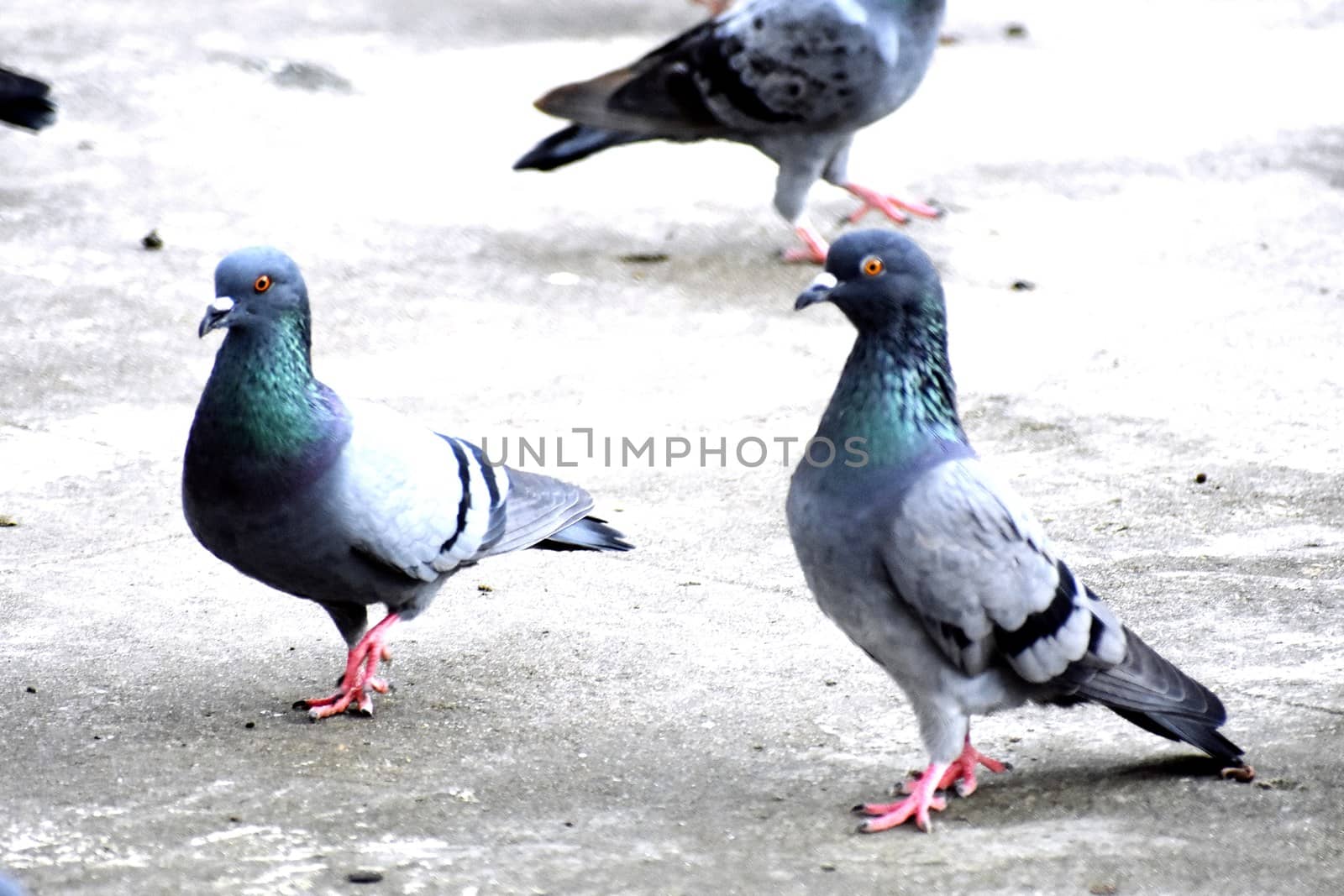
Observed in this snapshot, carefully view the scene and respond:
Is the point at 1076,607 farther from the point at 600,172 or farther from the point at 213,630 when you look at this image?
the point at 600,172

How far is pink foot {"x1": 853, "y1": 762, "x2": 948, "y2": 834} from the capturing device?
10.7 ft

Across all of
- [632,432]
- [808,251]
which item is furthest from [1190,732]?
[808,251]

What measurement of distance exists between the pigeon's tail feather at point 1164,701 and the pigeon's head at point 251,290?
1.79 m

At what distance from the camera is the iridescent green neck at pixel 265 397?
363 centimetres

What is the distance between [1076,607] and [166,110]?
22.4 ft

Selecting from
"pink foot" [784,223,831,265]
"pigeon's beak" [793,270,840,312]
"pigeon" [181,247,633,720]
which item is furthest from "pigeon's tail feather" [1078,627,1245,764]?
"pink foot" [784,223,831,265]

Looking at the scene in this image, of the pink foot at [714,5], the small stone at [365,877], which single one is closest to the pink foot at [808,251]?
the pink foot at [714,5]

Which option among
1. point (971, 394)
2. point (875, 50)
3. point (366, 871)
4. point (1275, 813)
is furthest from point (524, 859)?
point (875, 50)

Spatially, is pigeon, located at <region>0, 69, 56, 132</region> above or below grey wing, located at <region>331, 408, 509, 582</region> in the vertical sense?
above

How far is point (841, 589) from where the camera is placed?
3248 millimetres

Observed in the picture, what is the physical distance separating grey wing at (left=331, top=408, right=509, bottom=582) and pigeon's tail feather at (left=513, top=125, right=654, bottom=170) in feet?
11.8

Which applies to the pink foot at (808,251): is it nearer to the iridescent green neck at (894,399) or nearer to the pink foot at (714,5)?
the pink foot at (714,5)

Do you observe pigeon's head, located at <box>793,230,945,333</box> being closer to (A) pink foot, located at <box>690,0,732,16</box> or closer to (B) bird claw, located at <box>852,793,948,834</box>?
(B) bird claw, located at <box>852,793,948,834</box>

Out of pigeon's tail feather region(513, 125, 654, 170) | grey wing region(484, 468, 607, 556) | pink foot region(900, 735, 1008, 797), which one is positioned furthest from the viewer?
pigeon's tail feather region(513, 125, 654, 170)
